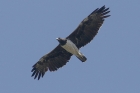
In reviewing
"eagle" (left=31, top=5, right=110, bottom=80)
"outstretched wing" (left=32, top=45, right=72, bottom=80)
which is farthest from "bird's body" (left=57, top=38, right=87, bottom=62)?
"outstretched wing" (left=32, top=45, right=72, bottom=80)

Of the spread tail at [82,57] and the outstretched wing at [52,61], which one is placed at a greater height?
the outstretched wing at [52,61]

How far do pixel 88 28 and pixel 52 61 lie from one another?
3084mm

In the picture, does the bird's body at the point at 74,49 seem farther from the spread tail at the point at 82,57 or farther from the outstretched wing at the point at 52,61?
the outstretched wing at the point at 52,61

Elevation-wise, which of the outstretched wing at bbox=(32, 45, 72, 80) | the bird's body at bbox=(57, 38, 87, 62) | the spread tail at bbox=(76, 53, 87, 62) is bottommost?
the spread tail at bbox=(76, 53, 87, 62)

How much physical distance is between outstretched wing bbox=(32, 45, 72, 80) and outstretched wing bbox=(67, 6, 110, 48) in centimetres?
109

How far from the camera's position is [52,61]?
38094 mm

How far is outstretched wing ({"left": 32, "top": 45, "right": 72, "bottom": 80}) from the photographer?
Answer: 37.7 m

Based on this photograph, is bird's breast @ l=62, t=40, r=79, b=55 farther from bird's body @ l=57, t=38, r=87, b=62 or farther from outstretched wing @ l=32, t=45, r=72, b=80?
outstretched wing @ l=32, t=45, r=72, b=80

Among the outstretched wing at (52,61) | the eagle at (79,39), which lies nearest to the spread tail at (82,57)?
the eagle at (79,39)

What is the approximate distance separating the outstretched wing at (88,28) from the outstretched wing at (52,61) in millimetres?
1093

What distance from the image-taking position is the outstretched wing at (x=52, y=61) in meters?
37.7

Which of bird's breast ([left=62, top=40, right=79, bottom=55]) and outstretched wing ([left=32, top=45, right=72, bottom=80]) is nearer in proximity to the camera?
bird's breast ([left=62, top=40, right=79, bottom=55])

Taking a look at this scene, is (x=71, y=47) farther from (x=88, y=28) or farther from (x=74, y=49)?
(x=88, y=28)

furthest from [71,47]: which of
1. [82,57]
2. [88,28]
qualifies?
[88,28]
